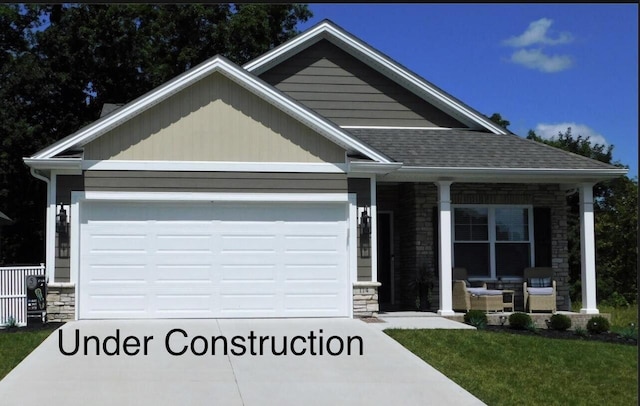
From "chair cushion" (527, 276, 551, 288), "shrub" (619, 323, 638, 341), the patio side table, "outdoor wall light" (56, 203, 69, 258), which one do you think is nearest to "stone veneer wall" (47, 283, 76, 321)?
"outdoor wall light" (56, 203, 69, 258)

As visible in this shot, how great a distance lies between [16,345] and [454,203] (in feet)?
29.7

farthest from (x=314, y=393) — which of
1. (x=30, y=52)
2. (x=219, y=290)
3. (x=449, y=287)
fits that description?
(x=30, y=52)

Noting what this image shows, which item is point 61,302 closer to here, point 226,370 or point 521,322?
point 226,370

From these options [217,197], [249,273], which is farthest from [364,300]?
[217,197]

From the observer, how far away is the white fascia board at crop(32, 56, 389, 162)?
13.6 m

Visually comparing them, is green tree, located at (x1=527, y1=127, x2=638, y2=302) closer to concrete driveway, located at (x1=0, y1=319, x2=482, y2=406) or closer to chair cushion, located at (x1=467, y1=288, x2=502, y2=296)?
chair cushion, located at (x1=467, y1=288, x2=502, y2=296)

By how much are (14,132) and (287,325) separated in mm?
17083

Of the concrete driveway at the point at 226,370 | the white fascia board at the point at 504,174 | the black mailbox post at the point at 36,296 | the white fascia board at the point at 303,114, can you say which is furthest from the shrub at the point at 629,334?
the black mailbox post at the point at 36,296

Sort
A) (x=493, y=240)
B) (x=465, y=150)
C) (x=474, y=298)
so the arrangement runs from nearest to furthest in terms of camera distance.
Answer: (x=474, y=298), (x=465, y=150), (x=493, y=240)

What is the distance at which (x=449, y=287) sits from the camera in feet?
49.2

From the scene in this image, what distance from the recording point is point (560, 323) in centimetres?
1402

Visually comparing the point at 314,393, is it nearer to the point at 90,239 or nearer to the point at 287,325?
the point at 287,325

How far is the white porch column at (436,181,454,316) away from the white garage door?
1.91m

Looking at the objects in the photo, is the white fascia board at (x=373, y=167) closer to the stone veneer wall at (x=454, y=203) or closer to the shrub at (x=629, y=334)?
the stone veneer wall at (x=454, y=203)
